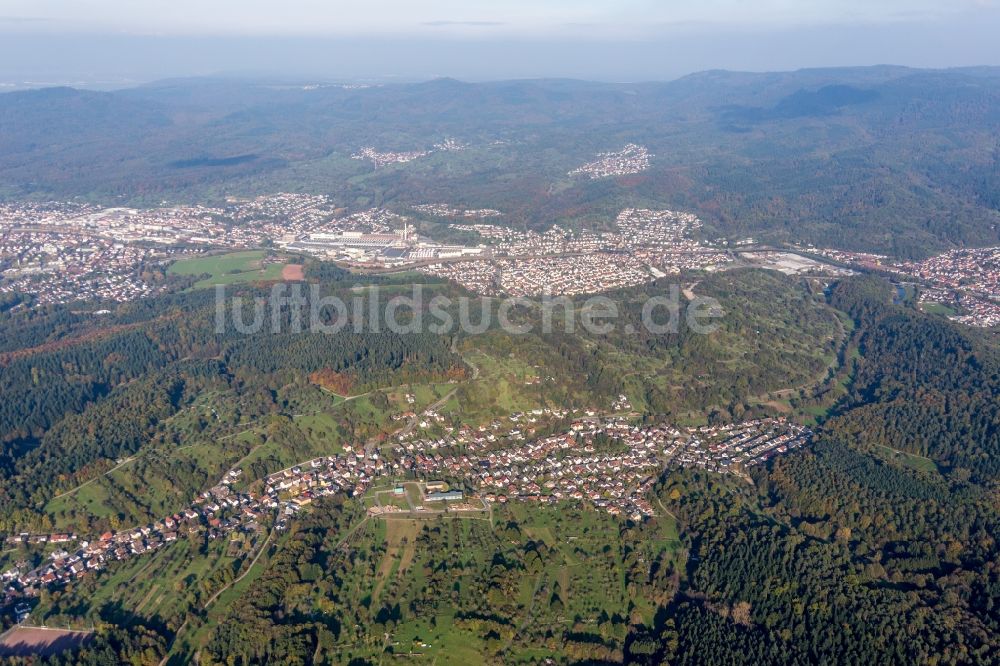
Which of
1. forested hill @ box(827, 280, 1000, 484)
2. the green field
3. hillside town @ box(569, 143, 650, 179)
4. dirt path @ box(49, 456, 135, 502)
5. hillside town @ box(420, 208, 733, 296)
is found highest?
hillside town @ box(569, 143, 650, 179)

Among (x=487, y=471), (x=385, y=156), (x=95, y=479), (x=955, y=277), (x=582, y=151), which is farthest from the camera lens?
(x=582, y=151)

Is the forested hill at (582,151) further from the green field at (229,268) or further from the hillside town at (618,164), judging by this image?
the green field at (229,268)

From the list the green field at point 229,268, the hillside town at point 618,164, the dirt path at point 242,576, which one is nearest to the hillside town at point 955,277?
the hillside town at point 618,164

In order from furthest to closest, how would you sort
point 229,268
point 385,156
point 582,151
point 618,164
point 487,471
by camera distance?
point 582,151, point 385,156, point 618,164, point 229,268, point 487,471

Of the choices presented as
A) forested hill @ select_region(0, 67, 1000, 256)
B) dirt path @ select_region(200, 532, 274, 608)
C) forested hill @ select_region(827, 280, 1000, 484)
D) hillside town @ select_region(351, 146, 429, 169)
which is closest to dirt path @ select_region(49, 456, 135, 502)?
dirt path @ select_region(200, 532, 274, 608)

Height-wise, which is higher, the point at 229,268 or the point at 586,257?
the point at 586,257

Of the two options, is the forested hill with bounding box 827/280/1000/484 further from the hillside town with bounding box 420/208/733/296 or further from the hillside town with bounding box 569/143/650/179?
the hillside town with bounding box 569/143/650/179

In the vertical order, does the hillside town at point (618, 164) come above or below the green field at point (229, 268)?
above

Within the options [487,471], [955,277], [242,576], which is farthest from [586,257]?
[242,576]

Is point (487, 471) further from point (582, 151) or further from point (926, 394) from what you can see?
point (582, 151)
